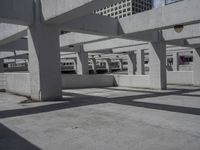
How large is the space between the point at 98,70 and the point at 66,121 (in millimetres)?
40797

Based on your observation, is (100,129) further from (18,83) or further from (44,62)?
(18,83)

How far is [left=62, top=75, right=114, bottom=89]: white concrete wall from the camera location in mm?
16594

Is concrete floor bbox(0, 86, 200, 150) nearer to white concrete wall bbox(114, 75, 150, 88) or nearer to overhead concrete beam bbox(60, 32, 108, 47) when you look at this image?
overhead concrete beam bbox(60, 32, 108, 47)

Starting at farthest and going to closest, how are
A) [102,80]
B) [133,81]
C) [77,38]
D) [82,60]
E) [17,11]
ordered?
[82,60] → [102,80] → [133,81] → [77,38] → [17,11]

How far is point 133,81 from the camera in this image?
17234 mm

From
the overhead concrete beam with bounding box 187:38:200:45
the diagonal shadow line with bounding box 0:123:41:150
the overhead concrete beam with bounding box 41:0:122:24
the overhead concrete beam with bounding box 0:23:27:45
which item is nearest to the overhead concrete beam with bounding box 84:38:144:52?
the overhead concrete beam with bounding box 187:38:200:45

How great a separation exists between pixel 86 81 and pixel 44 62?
839 cm

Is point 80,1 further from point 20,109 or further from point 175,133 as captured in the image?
point 175,133

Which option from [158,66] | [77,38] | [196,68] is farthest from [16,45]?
[196,68]

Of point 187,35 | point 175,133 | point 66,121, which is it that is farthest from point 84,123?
point 187,35

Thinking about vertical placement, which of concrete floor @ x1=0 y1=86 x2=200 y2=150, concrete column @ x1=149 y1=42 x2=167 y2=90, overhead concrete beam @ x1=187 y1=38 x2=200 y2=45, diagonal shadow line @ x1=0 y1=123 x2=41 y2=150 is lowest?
concrete floor @ x1=0 y1=86 x2=200 y2=150

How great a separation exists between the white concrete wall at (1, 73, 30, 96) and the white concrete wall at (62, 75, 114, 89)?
4123mm

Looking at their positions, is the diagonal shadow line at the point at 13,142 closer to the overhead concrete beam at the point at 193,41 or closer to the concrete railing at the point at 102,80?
the concrete railing at the point at 102,80

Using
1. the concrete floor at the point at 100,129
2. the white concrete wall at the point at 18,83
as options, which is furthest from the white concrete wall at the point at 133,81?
the concrete floor at the point at 100,129
